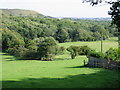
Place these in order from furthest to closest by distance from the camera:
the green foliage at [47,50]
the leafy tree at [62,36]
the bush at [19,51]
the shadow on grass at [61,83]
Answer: the leafy tree at [62,36], the bush at [19,51], the green foliage at [47,50], the shadow on grass at [61,83]

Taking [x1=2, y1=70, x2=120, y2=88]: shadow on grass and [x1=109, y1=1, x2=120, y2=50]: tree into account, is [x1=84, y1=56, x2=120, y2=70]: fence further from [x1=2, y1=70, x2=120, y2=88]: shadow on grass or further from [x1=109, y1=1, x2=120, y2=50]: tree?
[x1=109, y1=1, x2=120, y2=50]: tree

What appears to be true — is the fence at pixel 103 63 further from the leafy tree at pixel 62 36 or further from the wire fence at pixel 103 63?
the leafy tree at pixel 62 36

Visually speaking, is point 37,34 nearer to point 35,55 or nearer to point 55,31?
point 55,31

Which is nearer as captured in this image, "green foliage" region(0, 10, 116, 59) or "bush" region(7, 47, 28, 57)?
"green foliage" region(0, 10, 116, 59)

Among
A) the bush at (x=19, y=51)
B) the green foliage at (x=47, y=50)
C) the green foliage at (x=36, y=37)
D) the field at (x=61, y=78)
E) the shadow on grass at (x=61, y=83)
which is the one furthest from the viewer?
the bush at (x=19, y=51)

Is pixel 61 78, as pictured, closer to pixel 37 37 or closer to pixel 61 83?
pixel 61 83

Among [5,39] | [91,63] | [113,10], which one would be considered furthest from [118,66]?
[5,39]

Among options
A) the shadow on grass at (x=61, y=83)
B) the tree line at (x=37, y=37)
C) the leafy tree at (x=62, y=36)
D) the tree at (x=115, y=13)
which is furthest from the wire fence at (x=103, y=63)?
the leafy tree at (x=62, y=36)

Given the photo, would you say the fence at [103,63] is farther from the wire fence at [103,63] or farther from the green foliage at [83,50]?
the green foliage at [83,50]

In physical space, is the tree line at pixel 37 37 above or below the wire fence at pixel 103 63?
above

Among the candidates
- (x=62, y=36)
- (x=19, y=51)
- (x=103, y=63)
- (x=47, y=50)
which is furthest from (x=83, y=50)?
(x=62, y=36)

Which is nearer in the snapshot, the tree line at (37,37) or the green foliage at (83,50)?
the tree line at (37,37)

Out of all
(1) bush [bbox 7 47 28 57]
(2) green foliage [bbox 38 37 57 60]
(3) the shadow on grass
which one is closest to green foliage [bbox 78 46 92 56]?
(2) green foliage [bbox 38 37 57 60]

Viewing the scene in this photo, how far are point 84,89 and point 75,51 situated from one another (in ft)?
124
